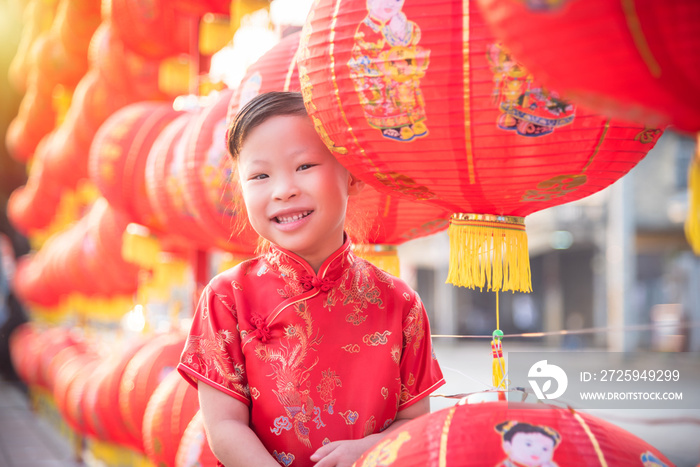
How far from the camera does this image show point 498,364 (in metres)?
0.99

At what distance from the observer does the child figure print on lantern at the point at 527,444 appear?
0.66 m

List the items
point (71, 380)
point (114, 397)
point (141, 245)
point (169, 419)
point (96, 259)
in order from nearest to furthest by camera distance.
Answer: point (169, 419) → point (114, 397) → point (141, 245) → point (96, 259) → point (71, 380)

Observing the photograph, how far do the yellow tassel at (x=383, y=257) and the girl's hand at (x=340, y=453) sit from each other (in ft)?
1.59

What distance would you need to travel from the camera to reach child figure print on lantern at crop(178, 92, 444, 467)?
0.95 metres

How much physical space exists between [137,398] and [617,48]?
2.10 metres

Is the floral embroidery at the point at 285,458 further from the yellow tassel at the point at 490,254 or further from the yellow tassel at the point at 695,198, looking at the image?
the yellow tassel at the point at 695,198

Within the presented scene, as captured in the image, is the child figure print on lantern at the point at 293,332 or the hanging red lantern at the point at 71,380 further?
the hanging red lantern at the point at 71,380

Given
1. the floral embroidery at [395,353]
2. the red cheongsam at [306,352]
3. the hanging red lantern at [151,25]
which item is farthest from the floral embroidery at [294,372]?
the hanging red lantern at [151,25]

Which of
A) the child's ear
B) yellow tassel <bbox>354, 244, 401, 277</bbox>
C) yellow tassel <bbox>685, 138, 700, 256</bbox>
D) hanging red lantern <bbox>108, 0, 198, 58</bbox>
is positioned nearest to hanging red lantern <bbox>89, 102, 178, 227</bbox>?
hanging red lantern <bbox>108, 0, 198, 58</bbox>

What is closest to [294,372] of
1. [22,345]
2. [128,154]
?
[128,154]

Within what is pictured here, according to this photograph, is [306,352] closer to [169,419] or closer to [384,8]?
[384,8]

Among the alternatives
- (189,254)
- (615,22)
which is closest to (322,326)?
(615,22)

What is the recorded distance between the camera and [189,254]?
2.83 m

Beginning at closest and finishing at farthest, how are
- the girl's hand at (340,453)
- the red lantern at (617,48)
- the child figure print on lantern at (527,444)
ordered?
1. the red lantern at (617,48)
2. the child figure print on lantern at (527,444)
3. the girl's hand at (340,453)
